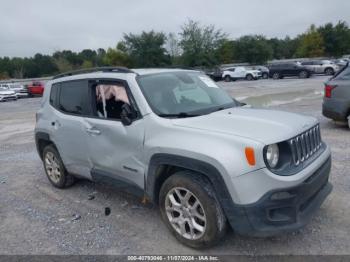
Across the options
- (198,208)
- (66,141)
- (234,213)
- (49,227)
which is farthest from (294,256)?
(66,141)

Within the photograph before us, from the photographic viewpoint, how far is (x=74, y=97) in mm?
4426

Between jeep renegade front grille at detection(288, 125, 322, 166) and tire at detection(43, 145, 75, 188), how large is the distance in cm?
339

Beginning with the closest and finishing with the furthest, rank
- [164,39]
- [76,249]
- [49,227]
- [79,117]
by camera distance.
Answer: [76,249] < [49,227] < [79,117] < [164,39]

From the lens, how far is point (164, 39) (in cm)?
5619

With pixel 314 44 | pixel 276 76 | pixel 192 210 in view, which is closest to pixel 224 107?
pixel 192 210

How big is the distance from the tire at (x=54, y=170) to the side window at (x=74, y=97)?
2.51 ft

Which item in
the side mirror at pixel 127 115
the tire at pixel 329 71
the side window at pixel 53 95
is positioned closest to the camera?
the side mirror at pixel 127 115

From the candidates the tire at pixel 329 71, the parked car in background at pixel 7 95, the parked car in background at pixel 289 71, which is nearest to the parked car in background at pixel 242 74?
the parked car in background at pixel 289 71

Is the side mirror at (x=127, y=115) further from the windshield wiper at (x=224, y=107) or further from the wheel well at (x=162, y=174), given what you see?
the windshield wiper at (x=224, y=107)

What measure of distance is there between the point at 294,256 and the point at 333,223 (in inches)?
31.7

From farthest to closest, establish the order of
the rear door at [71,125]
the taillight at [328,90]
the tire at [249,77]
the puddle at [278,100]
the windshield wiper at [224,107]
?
the tire at [249,77], the puddle at [278,100], the taillight at [328,90], the rear door at [71,125], the windshield wiper at [224,107]

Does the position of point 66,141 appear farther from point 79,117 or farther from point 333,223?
point 333,223

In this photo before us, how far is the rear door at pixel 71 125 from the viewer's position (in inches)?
165

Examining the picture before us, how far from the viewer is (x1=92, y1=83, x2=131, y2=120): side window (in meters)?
3.71
